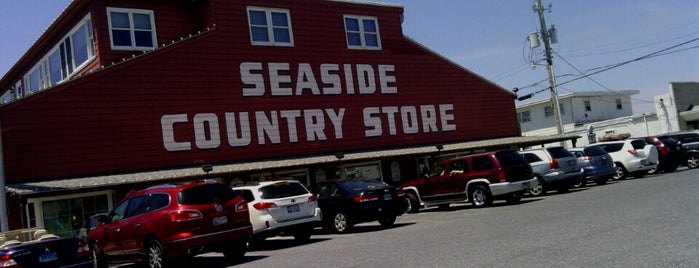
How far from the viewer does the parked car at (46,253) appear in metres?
11.0

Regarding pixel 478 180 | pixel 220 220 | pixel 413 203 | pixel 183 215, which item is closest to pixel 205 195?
pixel 220 220

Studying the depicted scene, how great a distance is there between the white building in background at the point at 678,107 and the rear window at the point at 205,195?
41639 millimetres

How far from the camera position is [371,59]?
29703 mm

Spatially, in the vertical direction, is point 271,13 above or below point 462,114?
above

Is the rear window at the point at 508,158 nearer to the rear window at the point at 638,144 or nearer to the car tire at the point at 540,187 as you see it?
the car tire at the point at 540,187

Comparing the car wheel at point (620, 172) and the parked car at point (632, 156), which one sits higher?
the parked car at point (632, 156)

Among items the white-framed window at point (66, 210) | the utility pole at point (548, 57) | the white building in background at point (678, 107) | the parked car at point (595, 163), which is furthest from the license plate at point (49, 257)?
the white building in background at point (678, 107)

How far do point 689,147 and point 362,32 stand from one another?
15.2 metres

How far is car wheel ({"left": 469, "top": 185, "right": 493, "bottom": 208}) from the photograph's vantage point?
19906mm

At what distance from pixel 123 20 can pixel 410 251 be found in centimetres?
1766

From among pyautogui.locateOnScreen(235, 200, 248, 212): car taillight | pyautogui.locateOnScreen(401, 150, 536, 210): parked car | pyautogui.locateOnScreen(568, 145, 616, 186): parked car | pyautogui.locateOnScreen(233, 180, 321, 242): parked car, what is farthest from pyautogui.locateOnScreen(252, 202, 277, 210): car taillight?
pyautogui.locateOnScreen(568, 145, 616, 186): parked car

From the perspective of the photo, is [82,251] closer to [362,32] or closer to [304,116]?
[304,116]

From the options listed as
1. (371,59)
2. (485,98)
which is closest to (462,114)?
(485,98)

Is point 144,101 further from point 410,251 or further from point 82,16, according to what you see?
point 410,251
